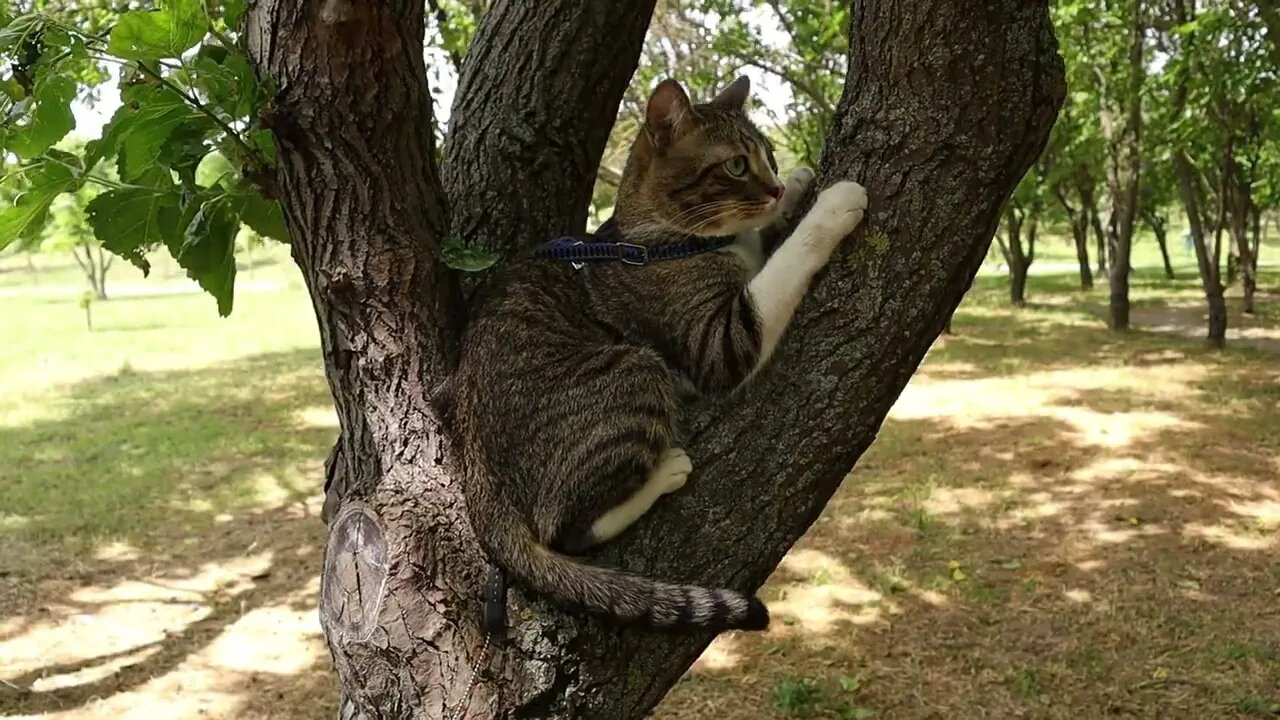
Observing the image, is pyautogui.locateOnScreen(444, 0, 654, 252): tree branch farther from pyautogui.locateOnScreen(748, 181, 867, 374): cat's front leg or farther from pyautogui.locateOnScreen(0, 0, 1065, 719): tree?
pyautogui.locateOnScreen(748, 181, 867, 374): cat's front leg

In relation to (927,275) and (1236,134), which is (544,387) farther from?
(1236,134)

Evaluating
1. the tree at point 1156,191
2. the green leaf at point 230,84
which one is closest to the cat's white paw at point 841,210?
the green leaf at point 230,84

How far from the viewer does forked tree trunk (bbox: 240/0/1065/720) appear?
187cm

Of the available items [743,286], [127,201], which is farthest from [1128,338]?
[127,201]

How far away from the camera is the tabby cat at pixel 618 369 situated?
1.94 metres

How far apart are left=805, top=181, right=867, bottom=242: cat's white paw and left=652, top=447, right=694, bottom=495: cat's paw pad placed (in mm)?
569

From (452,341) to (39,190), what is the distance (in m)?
0.93

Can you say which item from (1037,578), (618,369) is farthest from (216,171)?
(1037,578)

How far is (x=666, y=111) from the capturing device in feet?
9.05

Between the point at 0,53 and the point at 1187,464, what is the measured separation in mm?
8484

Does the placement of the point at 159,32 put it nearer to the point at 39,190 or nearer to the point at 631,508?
the point at 39,190

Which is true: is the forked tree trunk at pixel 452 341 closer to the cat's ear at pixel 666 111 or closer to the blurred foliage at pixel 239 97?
the blurred foliage at pixel 239 97

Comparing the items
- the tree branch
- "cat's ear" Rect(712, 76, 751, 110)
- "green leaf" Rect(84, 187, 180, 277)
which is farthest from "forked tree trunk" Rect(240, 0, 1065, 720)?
"cat's ear" Rect(712, 76, 751, 110)

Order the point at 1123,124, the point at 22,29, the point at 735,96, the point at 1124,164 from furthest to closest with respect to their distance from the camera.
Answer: the point at 1124,164 → the point at 1123,124 → the point at 735,96 → the point at 22,29
